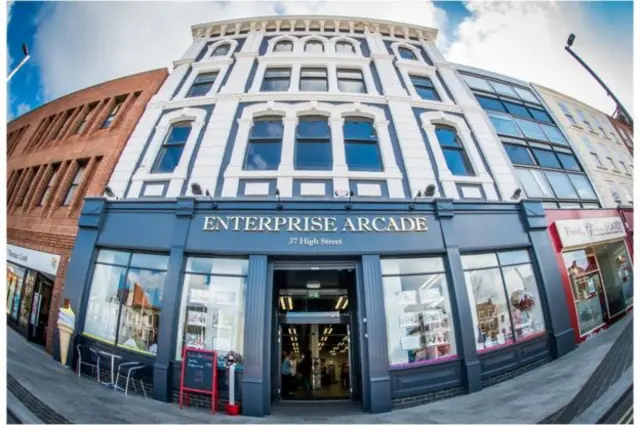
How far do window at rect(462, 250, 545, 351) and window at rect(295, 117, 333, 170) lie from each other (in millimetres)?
3441

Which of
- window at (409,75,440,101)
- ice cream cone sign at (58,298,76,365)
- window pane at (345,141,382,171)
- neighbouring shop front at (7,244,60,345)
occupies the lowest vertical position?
ice cream cone sign at (58,298,76,365)

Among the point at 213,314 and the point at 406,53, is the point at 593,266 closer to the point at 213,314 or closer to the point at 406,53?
the point at 406,53

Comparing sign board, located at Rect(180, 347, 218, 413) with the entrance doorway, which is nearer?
sign board, located at Rect(180, 347, 218, 413)

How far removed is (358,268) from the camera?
15.9 feet

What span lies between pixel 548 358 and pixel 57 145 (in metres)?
9.18

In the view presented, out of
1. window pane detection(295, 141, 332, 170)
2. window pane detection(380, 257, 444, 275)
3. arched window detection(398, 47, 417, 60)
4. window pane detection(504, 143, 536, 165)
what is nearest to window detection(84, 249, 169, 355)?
window pane detection(295, 141, 332, 170)

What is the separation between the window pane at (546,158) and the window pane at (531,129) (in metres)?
0.44

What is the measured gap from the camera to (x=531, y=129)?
688 cm

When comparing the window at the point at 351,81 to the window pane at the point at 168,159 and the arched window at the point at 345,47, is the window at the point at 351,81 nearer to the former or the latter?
the arched window at the point at 345,47

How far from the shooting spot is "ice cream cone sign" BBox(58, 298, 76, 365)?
3689 mm

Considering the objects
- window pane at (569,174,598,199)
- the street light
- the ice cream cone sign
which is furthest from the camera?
window pane at (569,174,598,199)

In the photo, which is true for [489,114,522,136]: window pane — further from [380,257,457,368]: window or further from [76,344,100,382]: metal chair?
[76,344,100,382]: metal chair

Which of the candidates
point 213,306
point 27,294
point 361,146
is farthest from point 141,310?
point 361,146

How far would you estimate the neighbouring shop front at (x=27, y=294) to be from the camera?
3.47 metres
